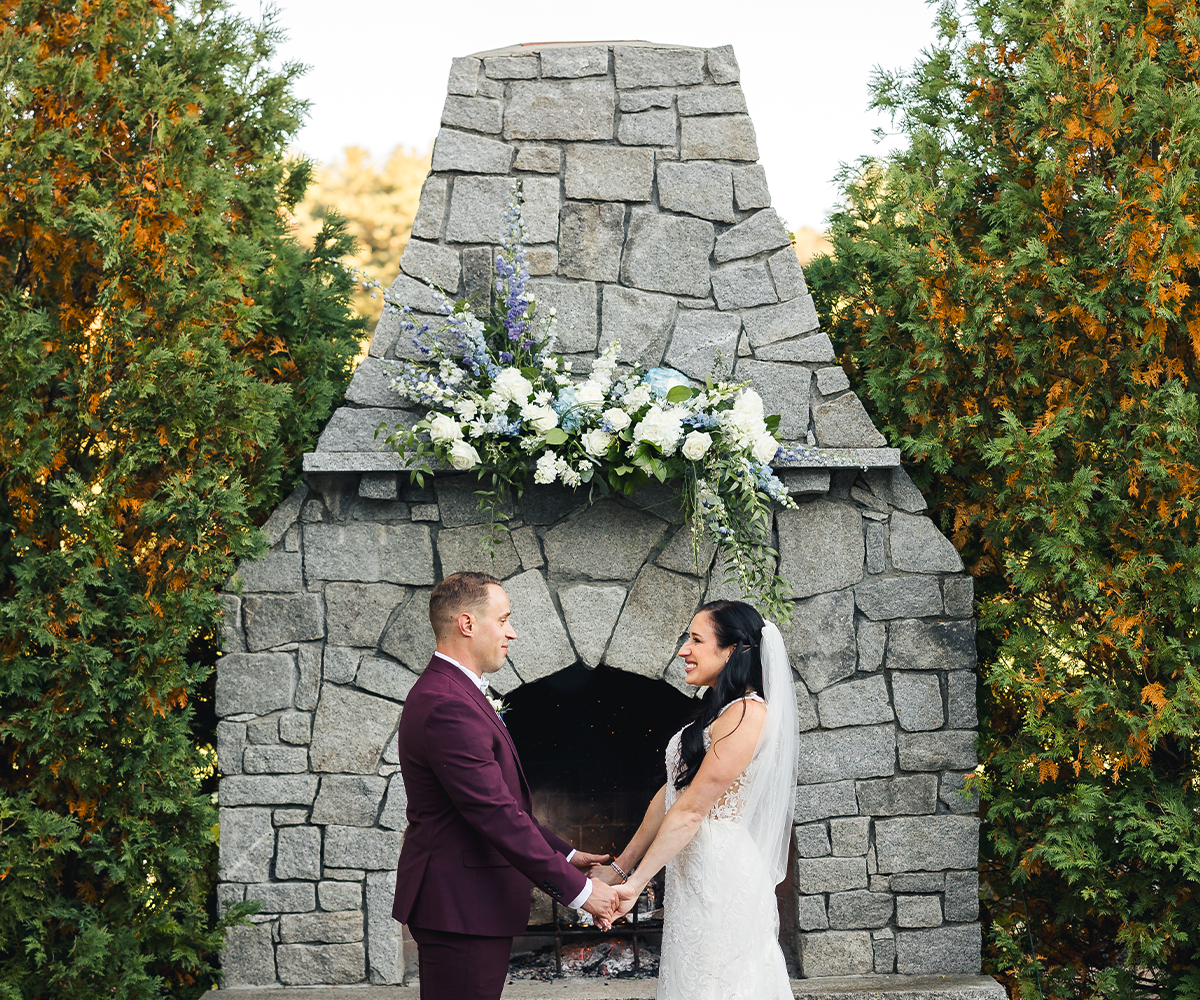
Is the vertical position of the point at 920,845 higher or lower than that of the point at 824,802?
lower

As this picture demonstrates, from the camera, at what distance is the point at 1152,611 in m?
3.71

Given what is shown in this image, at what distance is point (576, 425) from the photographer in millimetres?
3797

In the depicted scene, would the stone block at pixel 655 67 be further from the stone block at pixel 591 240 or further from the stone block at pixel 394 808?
the stone block at pixel 394 808

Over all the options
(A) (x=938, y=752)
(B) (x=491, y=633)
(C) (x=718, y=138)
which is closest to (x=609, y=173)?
(C) (x=718, y=138)

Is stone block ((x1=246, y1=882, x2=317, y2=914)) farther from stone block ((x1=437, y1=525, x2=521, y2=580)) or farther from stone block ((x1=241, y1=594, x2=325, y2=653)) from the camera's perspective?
stone block ((x1=437, y1=525, x2=521, y2=580))

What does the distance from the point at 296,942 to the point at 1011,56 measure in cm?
467

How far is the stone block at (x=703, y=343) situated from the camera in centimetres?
412

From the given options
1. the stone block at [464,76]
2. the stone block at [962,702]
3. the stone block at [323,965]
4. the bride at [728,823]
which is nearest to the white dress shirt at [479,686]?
the bride at [728,823]

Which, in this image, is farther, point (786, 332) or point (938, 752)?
point (786, 332)

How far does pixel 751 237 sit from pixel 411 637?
7.21ft

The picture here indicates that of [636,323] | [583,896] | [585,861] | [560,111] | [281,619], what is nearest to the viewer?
[583,896]

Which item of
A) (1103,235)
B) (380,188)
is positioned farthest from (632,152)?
(380,188)

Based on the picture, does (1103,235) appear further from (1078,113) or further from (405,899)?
(405,899)

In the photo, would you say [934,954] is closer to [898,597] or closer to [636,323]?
[898,597]
